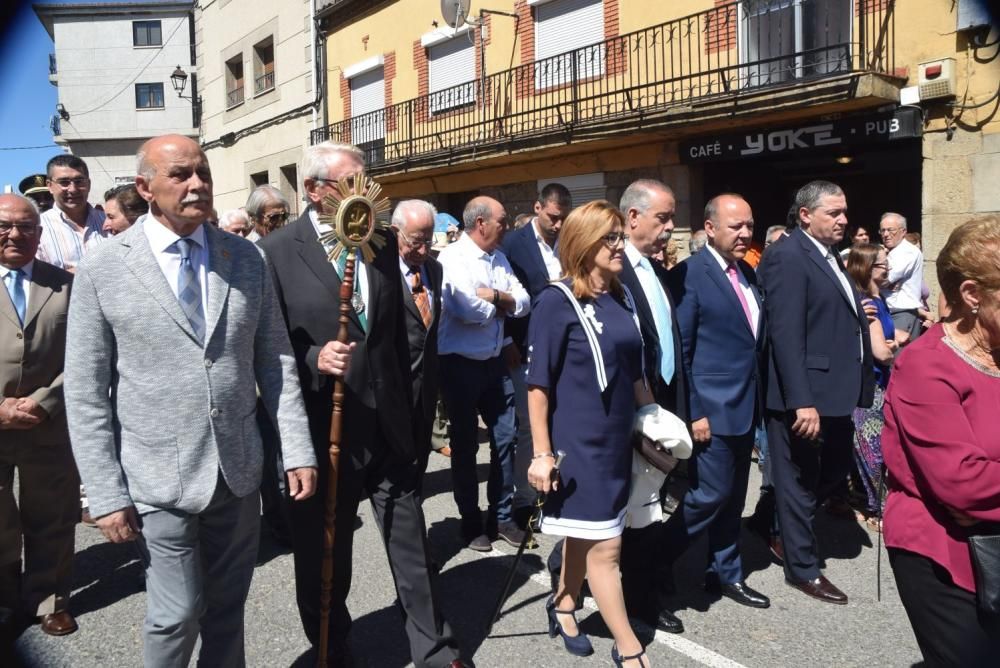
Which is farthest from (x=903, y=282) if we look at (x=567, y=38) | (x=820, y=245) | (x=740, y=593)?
(x=567, y=38)

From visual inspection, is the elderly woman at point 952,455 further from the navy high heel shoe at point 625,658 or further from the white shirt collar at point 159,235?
the white shirt collar at point 159,235

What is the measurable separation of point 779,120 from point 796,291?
260 inches

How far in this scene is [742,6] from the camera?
10836mm

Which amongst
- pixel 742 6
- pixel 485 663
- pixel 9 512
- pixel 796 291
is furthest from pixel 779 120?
pixel 9 512

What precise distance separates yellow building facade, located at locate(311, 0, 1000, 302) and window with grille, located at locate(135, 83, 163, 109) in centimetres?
1931

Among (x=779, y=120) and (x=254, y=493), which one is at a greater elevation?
(x=779, y=120)

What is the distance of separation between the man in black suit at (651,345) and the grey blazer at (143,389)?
1964 mm

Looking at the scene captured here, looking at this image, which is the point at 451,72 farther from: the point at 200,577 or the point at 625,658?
the point at 200,577

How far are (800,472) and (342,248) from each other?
2740mm

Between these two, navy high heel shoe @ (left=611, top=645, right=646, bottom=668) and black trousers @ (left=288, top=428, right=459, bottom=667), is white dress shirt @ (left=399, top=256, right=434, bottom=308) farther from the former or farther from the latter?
navy high heel shoe @ (left=611, top=645, right=646, bottom=668)

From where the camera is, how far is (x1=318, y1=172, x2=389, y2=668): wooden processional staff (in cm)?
321

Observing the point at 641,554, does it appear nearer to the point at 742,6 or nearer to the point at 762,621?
the point at 762,621

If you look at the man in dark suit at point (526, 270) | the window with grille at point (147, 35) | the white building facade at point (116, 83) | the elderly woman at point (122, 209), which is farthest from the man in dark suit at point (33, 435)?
the window with grille at point (147, 35)

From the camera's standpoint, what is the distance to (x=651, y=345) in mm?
4004
